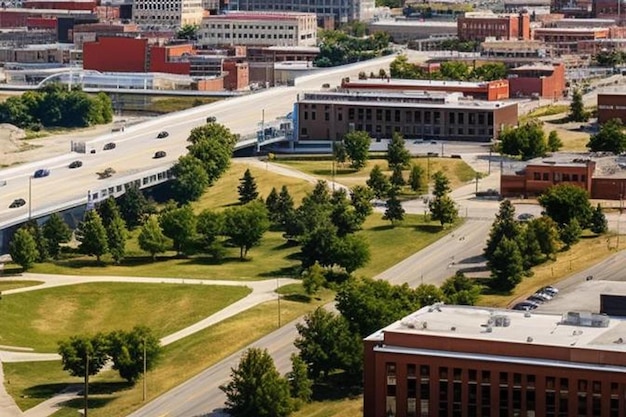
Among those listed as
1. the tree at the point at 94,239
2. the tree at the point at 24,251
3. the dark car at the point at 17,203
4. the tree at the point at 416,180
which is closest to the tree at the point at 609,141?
the tree at the point at 416,180

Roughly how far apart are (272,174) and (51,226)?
18.0 meters

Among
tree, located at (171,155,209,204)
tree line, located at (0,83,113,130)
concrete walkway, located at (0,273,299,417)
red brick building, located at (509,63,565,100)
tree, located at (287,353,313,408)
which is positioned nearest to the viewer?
tree, located at (287,353,313,408)

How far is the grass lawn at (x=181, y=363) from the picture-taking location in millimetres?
51594

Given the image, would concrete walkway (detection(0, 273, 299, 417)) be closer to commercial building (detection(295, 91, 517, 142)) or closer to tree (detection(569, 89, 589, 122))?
commercial building (detection(295, 91, 517, 142))

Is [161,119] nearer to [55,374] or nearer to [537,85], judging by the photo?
[537,85]

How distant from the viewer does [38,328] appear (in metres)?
59.3

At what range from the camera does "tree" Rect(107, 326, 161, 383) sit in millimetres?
52844

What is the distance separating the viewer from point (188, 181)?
268 ft

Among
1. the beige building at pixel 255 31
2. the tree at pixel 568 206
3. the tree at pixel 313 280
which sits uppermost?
the beige building at pixel 255 31

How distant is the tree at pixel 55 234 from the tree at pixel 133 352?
14.8 m

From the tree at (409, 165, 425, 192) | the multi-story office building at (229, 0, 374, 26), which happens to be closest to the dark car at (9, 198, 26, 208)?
the tree at (409, 165, 425, 192)

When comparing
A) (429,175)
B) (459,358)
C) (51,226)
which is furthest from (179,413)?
(429,175)

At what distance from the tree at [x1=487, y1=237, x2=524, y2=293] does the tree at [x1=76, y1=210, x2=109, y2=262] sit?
12970 millimetres

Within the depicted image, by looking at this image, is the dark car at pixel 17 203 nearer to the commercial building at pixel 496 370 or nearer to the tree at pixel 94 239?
the tree at pixel 94 239
